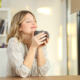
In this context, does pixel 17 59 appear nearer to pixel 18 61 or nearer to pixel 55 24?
pixel 18 61

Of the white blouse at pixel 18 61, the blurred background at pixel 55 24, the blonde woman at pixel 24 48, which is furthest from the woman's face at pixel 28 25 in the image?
the blurred background at pixel 55 24

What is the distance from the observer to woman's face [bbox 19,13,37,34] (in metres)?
1.01

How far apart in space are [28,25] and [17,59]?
0.26m

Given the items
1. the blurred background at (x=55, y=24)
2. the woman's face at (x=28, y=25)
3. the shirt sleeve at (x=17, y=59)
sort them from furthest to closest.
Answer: the blurred background at (x=55, y=24) → the woman's face at (x=28, y=25) → the shirt sleeve at (x=17, y=59)

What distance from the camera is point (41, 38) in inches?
36.4

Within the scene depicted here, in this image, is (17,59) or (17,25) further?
(17,25)

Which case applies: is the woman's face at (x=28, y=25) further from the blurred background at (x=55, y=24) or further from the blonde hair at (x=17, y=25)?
the blurred background at (x=55, y=24)

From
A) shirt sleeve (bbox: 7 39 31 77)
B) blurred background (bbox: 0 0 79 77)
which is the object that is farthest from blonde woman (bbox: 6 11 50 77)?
blurred background (bbox: 0 0 79 77)

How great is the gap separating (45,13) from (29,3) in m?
0.33

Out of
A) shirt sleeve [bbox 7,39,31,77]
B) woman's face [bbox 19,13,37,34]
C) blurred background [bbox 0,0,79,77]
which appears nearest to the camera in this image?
shirt sleeve [bbox 7,39,31,77]

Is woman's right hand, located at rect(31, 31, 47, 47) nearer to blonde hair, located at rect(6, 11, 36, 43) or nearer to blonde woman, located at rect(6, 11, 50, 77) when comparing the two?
blonde woman, located at rect(6, 11, 50, 77)

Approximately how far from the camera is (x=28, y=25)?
39.9 inches

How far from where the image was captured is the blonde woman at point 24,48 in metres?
0.93

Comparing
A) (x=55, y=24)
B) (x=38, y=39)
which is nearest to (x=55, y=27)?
(x=55, y=24)
